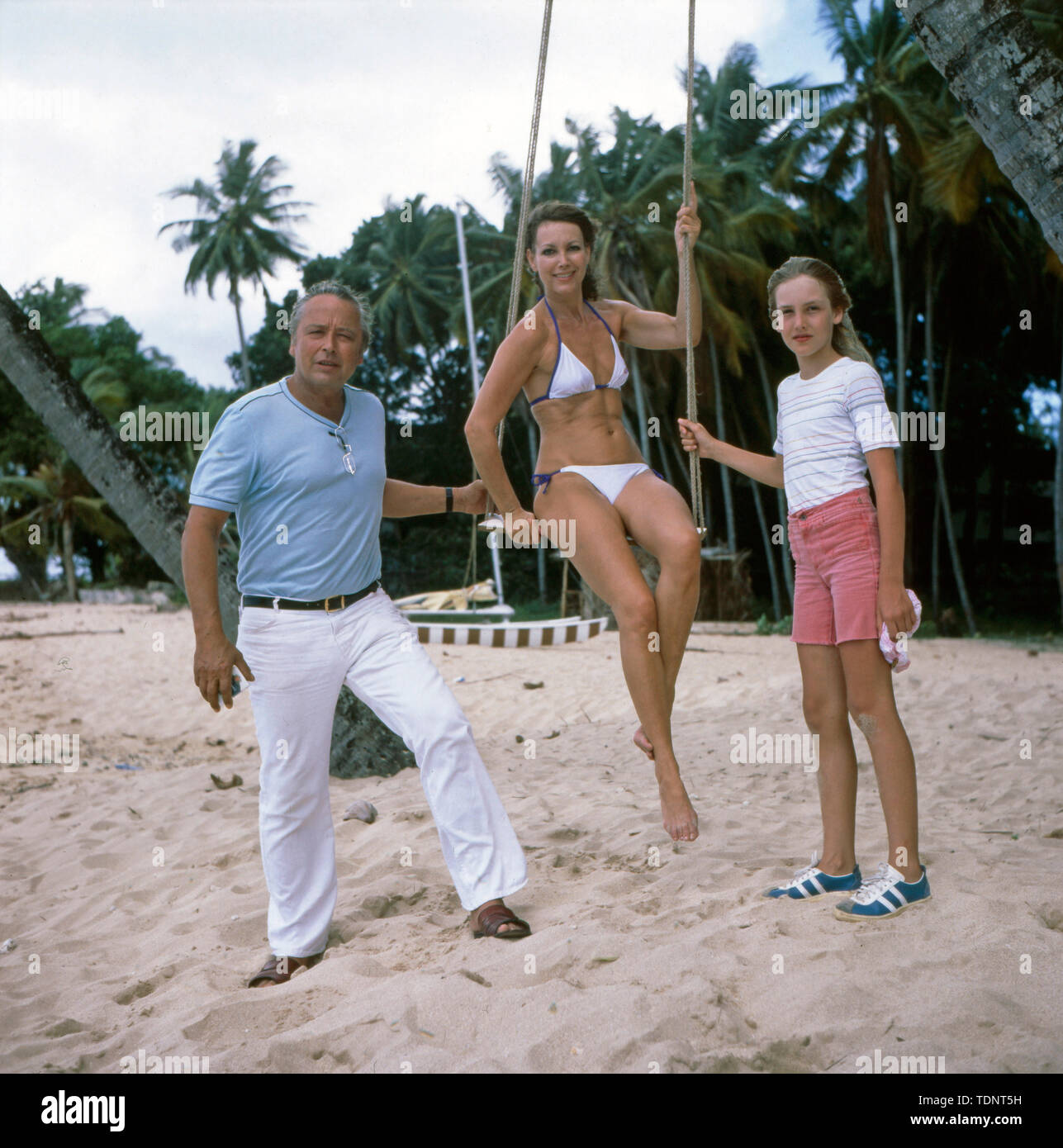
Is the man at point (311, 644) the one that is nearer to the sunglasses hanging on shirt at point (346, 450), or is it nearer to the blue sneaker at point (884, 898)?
the sunglasses hanging on shirt at point (346, 450)

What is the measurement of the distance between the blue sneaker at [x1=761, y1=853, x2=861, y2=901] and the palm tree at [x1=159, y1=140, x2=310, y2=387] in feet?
135

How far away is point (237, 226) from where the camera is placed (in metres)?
42.1

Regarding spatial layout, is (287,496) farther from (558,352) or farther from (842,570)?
(842,570)

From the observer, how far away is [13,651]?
48.5 feet

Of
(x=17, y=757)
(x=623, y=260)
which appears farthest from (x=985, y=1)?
(x=623, y=260)

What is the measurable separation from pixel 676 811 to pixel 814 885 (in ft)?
1.85

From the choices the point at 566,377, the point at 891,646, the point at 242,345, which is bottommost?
the point at 891,646

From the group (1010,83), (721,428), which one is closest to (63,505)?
(721,428)

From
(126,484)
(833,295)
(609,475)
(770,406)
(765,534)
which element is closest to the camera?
(833,295)

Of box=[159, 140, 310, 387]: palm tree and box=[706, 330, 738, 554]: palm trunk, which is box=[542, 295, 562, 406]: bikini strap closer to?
box=[706, 330, 738, 554]: palm trunk

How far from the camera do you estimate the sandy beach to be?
2773 mm

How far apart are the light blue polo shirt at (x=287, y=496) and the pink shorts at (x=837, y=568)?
1412 millimetres
